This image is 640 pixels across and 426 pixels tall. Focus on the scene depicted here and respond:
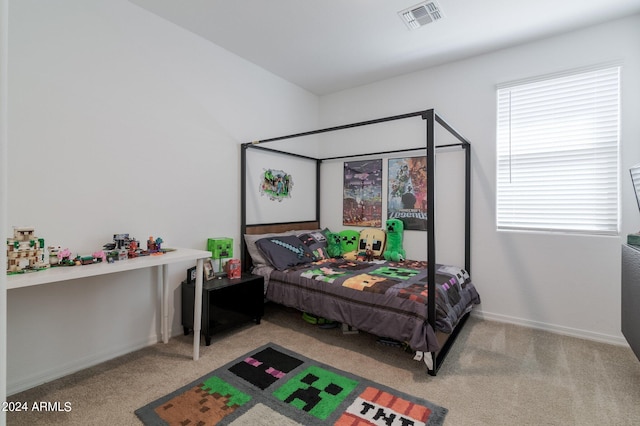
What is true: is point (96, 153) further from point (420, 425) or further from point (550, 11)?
point (550, 11)

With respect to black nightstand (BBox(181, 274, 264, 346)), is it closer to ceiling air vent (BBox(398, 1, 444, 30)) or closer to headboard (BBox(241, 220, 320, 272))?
headboard (BBox(241, 220, 320, 272))

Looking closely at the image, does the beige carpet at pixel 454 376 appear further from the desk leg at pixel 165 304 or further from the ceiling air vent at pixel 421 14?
the ceiling air vent at pixel 421 14

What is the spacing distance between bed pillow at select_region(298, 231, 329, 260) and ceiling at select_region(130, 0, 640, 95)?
1.91 meters

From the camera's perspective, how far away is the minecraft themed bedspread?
1986mm

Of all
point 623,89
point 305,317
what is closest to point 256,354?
point 305,317

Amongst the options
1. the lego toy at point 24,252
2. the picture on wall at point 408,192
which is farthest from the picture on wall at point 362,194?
the lego toy at point 24,252

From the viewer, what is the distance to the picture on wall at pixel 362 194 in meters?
3.63

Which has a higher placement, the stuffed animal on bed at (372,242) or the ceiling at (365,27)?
the ceiling at (365,27)

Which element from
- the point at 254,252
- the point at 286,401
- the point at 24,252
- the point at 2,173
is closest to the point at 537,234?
the point at 286,401

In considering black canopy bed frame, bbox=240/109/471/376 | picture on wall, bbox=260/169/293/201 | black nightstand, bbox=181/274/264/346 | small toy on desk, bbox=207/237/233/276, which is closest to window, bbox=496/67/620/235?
black canopy bed frame, bbox=240/109/471/376

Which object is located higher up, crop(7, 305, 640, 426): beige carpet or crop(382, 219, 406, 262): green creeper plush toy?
crop(382, 219, 406, 262): green creeper plush toy

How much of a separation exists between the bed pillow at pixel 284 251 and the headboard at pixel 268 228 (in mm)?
222

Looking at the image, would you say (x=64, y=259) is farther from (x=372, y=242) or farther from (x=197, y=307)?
(x=372, y=242)

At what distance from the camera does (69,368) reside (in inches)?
76.3
